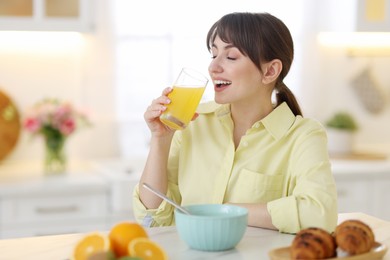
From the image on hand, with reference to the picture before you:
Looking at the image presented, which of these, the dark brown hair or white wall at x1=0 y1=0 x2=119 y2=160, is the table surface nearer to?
the dark brown hair

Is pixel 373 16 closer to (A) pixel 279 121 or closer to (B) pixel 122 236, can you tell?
(A) pixel 279 121

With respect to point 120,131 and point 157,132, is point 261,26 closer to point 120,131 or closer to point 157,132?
point 157,132

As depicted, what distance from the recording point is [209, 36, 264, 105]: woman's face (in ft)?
5.95

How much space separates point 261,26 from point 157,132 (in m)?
0.39

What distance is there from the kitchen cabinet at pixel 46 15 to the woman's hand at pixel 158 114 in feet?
5.16

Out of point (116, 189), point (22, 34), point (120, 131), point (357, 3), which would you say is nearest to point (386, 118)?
point (357, 3)

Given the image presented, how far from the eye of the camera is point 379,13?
3734 millimetres

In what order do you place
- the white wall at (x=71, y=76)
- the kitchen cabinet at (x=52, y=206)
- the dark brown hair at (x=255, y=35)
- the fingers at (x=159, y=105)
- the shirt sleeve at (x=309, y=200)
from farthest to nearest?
the white wall at (x=71, y=76) < the kitchen cabinet at (x=52, y=206) < the dark brown hair at (x=255, y=35) < the fingers at (x=159, y=105) < the shirt sleeve at (x=309, y=200)

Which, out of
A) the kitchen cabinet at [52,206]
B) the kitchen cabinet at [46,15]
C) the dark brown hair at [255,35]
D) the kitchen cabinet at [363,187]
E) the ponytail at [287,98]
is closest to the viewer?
the dark brown hair at [255,35]

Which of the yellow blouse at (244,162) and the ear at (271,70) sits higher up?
the ear at (271,70)

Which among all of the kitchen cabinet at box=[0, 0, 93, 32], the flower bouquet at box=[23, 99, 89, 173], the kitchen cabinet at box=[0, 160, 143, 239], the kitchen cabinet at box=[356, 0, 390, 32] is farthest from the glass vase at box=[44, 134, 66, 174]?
the kitchen cabinet at box=[356, 0, 390, 32]

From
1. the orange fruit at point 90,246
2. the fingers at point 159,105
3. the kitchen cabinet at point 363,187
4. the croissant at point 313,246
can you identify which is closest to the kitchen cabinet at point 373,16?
the kitchen cabinet at point 363,187

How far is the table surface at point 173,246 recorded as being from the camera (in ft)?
4.59

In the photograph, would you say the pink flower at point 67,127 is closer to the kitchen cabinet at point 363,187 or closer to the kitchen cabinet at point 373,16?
the kitchen cabinet at point 363,187
